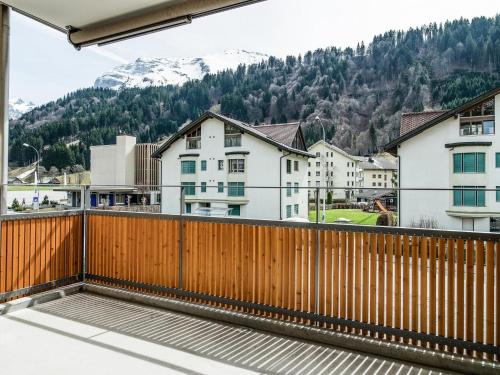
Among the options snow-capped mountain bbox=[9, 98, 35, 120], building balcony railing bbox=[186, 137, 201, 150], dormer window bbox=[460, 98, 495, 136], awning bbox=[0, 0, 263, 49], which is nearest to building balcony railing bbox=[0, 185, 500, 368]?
snow-capped mountain bbox=[9, 98, 35, 120]

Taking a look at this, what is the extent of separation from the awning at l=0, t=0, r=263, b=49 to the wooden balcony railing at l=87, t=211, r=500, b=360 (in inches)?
72.0

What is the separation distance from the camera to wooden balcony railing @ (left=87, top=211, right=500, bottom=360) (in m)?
2.34

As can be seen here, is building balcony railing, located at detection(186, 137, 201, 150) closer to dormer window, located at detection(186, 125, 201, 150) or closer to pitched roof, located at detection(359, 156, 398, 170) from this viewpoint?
dormer window, located at detection(186, 125, 201, 150)

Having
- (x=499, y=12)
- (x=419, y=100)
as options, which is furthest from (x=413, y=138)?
(x=499, y=12)

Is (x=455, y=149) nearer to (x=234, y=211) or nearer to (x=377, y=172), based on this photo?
(x=234, y=211)

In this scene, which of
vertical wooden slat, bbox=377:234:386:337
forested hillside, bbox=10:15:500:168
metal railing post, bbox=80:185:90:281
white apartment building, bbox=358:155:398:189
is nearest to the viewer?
vertical wooden slat, bbox=377:234:386:337

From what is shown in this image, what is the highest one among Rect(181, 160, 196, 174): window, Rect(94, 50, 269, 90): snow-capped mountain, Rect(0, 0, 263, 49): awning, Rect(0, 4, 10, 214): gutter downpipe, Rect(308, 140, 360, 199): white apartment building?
Rect(94, 50, 269, 90): snow-capped mountain

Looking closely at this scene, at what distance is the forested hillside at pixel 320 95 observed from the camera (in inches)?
2100

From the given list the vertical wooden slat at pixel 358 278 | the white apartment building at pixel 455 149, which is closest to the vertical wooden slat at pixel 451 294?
the vertical wooden slat at pixel 358 278

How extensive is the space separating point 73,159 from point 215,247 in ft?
150

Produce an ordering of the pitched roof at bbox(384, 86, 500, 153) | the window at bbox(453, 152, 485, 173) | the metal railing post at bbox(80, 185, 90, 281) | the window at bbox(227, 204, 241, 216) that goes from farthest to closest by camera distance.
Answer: the window at bbox(453, 152, 485, 173)
the pitched roof at bbox(384, 86, 500, 153)
the window at bbox(227, 204, 241, 216)
the metal railing post at bbox(80, 185, 90, 281)

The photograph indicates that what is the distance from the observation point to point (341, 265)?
2.78m

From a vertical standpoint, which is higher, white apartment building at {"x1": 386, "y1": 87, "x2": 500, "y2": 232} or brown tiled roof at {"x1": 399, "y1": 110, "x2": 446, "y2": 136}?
brown tiled roof at {"x1": 399, "y1": 110, "x2": 446, "y2": 136}

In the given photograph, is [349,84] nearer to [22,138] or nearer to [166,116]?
[166,116]
